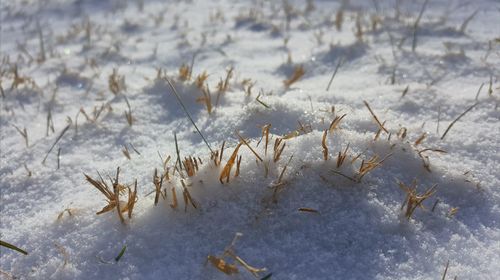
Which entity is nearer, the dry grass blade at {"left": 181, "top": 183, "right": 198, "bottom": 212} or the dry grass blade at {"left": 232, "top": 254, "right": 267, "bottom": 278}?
the dry grass blade at {"left": 232, "top": 254, "right": 267, "bottom": 278}

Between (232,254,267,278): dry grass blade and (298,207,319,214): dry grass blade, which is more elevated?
(298,207,319,214): dry grass blade

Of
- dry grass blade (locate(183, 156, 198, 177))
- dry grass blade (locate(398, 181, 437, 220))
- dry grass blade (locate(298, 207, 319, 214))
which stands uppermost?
dry grass blade (locate(183, 156, 198, 177))

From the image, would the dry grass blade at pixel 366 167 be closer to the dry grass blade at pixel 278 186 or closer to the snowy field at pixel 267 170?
the snowy field at pixel 267 170

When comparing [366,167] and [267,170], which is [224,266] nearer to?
[267,170]

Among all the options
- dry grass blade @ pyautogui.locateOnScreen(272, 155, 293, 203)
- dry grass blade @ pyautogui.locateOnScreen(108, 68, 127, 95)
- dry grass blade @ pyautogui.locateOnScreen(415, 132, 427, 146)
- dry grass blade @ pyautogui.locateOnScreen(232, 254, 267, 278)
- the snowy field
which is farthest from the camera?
dry grass blade @ pyautogui.locateOnScreen(108, 68, 127, 95)

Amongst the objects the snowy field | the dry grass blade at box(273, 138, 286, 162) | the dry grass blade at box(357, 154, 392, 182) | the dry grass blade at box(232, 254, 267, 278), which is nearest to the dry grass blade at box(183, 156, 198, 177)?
the snowy field

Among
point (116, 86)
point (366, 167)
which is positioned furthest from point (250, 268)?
point (116, 86)

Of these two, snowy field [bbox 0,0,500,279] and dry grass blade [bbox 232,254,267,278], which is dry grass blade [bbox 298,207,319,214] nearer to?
snowy field [bbox 0,0,500,279]

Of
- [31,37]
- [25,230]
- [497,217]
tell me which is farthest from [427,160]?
[31,37]

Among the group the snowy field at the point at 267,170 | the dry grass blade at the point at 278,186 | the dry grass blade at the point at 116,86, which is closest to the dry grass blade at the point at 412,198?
the snowy field at the point at 267,170

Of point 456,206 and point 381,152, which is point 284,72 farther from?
point 456,206
